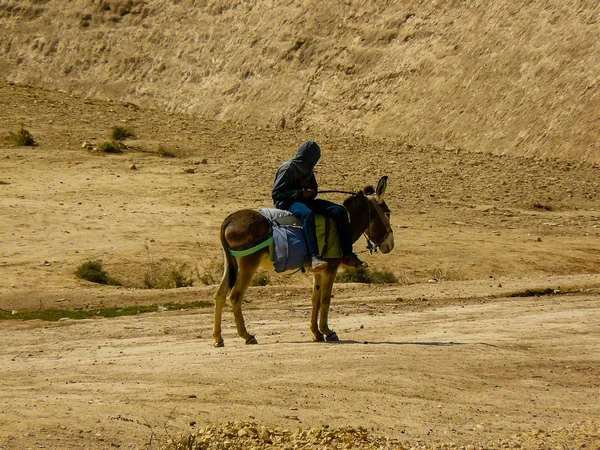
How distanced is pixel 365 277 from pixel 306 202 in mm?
7637

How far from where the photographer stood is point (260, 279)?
19562 millimetres

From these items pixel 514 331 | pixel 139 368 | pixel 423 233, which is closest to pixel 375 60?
pixel 423 233

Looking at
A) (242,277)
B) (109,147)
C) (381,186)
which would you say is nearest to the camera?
(242,277)

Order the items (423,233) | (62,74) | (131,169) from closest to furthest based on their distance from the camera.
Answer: (423,233) < (131,169) < (62,74)

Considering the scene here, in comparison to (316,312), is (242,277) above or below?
above

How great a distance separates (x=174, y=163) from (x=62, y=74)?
16.2 m

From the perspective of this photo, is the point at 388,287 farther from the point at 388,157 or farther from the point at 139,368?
the point at 388,157

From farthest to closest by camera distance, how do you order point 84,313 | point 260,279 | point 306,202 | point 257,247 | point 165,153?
point 165,153
point 260,279
point 84,313
point 306,202
point 257,247

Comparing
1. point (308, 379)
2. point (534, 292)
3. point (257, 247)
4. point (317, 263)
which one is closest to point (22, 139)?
point (534, 292)

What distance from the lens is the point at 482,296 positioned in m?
17.8

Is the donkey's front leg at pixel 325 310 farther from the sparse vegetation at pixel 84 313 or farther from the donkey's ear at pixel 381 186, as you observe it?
the sparse vegetation at pixel 84 313

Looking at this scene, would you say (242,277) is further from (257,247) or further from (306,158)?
(306,158)

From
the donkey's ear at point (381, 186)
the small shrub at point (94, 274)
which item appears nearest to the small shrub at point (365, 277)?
the small shrub at point (94, 274)

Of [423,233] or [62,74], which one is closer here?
[423,233]
